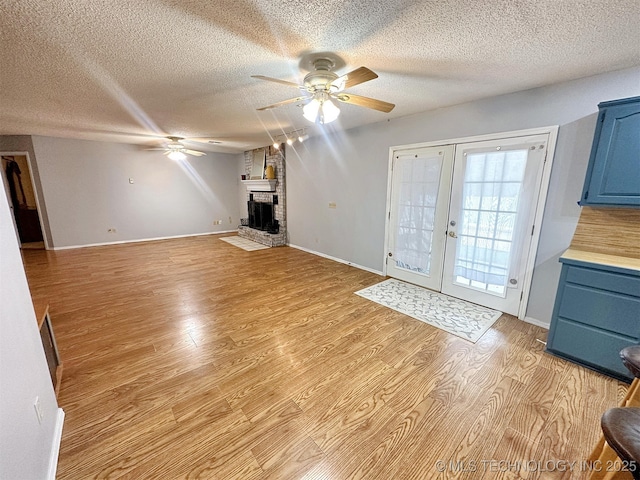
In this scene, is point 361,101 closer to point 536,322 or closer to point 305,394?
point 305,394

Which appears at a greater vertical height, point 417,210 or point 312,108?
point 312,108

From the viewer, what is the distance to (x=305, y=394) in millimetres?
1843

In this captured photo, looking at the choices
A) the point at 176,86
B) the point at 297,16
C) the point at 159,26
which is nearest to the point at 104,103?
the point at 176,86

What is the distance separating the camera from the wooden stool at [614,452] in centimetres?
99

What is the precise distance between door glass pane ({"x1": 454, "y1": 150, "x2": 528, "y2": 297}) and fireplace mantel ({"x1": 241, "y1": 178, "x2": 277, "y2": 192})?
4421mm

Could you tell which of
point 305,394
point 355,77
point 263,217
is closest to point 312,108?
point 355,77

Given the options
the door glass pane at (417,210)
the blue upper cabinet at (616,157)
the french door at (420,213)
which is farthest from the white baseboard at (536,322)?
the blue upper cabinet at (616,157)

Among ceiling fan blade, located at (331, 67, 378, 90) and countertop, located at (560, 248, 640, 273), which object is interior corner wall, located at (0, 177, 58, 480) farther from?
countertop, located at (560, 248, 640, 273)

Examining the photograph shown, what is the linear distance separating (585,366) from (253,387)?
272 cm

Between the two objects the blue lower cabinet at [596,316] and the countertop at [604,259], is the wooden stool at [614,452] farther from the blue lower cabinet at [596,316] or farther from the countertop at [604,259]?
the countertop at [604,259]

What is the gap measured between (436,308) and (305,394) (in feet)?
6.55

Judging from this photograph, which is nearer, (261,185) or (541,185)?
(541,185)

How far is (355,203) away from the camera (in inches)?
180

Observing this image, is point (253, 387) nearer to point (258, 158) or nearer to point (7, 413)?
point (7, 413)
